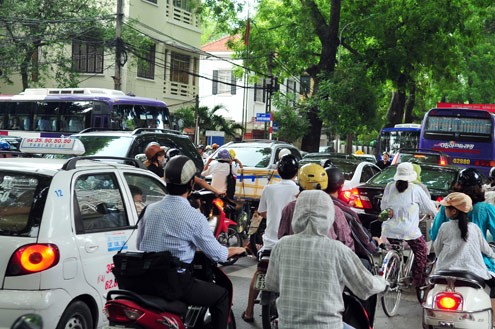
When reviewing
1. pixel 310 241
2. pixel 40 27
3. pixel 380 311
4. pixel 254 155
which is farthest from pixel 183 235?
pixel 40 27

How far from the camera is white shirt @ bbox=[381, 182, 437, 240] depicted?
→ 8.29 meters

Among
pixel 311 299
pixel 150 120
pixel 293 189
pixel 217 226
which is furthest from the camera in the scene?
pixel 150 120

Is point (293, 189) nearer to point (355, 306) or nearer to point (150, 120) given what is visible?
point (355, 306)

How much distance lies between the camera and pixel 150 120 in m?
23.5

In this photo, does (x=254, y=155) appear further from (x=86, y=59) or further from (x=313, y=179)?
(x=86, y=59)

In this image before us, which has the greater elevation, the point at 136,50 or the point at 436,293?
the point at 136,50

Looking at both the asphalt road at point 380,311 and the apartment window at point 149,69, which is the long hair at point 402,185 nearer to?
the asphalt road at point 380,311

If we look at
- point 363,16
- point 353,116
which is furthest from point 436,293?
point 363,16

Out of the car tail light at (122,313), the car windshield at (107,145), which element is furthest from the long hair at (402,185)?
the car windshield at (107,145)

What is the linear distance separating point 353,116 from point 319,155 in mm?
10660

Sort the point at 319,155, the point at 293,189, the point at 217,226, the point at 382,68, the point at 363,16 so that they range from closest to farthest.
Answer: the point at 293,189
the point at 217,226
the point at 319,155
the point at 382,68
the point at 363,16

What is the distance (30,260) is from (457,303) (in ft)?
10.8

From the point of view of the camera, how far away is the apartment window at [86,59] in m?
34.4

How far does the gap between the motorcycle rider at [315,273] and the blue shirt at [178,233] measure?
781mm
